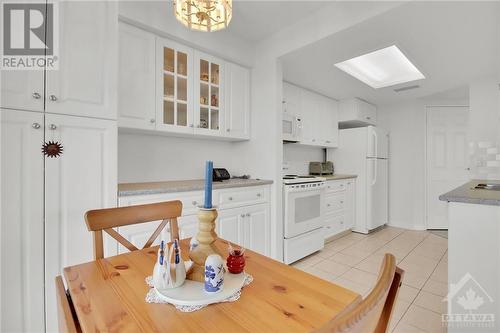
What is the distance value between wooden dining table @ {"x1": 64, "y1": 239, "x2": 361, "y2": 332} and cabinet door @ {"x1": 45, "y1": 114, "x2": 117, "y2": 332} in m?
0.66

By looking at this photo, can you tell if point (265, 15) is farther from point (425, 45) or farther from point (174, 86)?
point (425, 45)

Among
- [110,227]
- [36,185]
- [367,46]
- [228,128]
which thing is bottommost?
[110,227]

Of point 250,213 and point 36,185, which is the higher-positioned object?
point 36,185

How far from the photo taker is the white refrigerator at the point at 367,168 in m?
3.84

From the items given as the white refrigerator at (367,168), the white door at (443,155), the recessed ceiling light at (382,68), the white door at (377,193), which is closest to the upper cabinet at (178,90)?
the recessed ceiling light at (382,68)

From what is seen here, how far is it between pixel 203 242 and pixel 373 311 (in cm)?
47

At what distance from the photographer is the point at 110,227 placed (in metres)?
1.11

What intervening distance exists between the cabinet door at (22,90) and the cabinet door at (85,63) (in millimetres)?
41

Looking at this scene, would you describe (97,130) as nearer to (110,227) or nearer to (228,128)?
(110,227)

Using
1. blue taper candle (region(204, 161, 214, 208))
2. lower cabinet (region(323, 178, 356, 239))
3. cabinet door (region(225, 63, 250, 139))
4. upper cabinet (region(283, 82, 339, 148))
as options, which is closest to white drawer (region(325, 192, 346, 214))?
lower cabinet (region(323, 178, 356, 239))

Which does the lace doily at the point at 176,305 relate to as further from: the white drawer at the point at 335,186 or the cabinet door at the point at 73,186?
the white drawer at the point at 335,186

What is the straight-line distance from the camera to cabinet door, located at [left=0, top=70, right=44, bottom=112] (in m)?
1.20

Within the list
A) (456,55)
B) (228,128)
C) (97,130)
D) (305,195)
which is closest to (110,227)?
(97,130)

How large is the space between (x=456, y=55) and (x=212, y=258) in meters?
3.25
